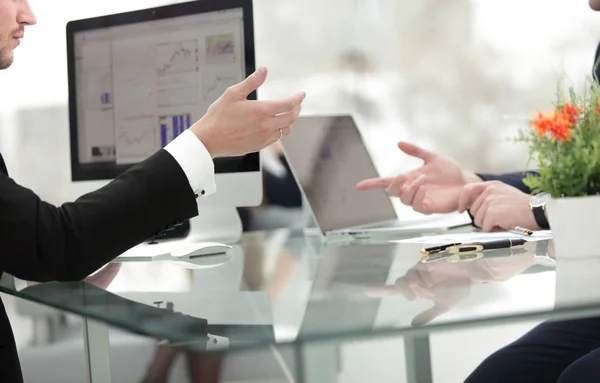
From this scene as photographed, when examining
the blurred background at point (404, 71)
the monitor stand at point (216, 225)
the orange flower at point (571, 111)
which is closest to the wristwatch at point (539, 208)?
the orange flower at point (571, 111)

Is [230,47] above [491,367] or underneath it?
above

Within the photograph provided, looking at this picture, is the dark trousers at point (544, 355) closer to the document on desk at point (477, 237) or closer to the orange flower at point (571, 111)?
the document on desk at point (477, 237)

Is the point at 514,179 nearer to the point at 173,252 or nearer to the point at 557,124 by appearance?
the point at 557,124

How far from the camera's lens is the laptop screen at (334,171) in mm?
1600

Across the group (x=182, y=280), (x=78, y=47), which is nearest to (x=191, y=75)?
(x=78, y=47)

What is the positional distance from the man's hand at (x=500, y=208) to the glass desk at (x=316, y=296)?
20 cm

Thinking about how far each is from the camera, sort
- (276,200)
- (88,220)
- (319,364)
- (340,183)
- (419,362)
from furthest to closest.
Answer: (276,200) < (419,362) < (340,183) < (88,220) < (319,364)

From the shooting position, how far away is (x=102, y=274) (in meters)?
1.19

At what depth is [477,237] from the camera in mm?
1301

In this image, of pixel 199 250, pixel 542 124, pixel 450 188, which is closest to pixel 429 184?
pixel 450 188

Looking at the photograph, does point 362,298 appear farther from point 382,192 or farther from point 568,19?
point 568,19

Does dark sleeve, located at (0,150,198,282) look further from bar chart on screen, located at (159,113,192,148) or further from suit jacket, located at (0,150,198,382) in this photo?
bar chart on screen, located at (159,113,192,148)

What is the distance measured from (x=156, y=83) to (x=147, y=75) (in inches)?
1.4

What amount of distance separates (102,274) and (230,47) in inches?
26.1
